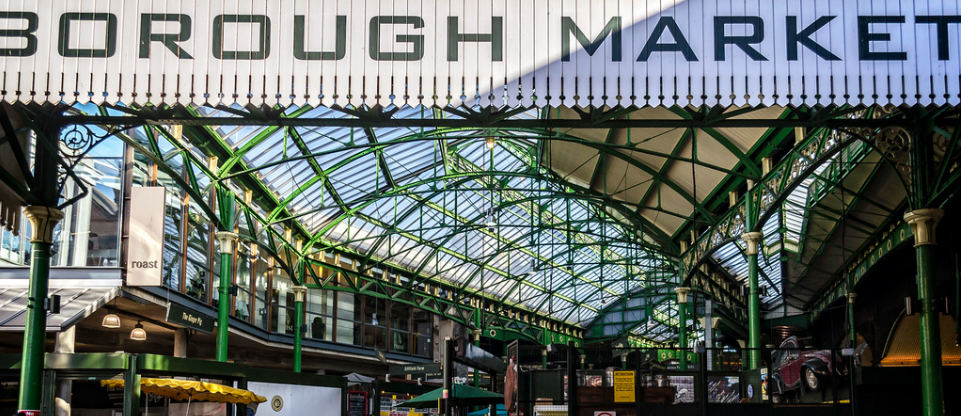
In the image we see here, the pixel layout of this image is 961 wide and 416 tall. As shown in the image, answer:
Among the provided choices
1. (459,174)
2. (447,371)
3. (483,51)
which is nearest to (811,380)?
(447,371)

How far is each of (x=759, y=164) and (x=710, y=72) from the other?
1547 cm

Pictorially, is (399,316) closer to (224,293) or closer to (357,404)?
(357,404)

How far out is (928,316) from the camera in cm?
1210

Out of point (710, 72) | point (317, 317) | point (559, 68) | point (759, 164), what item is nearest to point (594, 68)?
point (559, 68)

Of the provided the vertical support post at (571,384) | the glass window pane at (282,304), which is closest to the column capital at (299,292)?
the glass window pane at (282,304)

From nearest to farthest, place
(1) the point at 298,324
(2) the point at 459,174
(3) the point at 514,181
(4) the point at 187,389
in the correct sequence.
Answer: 1. (4) the point at 187,389
2. (2) the point at 459,174
3. (1) the point at 298,324
4. (3) the point at 514,181

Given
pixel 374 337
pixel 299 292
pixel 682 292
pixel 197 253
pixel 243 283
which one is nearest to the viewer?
pixel 197 253

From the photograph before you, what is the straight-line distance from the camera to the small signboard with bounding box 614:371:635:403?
14.0 m

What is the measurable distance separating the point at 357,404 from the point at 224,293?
4.48 m

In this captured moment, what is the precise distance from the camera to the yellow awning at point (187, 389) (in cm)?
1625

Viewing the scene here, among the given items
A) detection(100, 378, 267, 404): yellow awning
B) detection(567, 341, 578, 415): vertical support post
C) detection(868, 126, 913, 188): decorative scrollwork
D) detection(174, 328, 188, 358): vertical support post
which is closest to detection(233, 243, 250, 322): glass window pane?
detection(174, 328, 188, 358): vertical support post

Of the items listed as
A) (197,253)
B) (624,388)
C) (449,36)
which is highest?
(197,253)

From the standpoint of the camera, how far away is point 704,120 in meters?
9.00

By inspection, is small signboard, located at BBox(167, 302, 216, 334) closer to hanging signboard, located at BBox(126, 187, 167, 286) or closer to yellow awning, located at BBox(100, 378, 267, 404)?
hanging signboard, located at BBox(126, 187, 167, 286)
